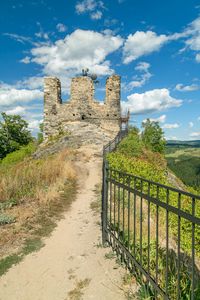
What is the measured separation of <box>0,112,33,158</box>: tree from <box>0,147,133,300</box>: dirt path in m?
42.2

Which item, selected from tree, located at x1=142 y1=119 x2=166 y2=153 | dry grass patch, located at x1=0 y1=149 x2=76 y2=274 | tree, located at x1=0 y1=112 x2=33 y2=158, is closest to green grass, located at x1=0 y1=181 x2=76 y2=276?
dry grass patch, located at x1=0 y1=149 x2=76 y2=274

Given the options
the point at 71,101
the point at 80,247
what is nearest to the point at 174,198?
the point at 80,247

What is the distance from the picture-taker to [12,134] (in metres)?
50.3

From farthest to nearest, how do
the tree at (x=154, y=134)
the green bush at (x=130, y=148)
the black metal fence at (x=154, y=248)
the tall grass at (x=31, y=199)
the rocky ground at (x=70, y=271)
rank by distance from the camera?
the tree at (x=154, y=134)
the green bush at (x=130, y=148)
the tall grass at (x=31, y=199)
the rocky ground at (x=70, y=271)
the black metal fence at (x=154, y=248)

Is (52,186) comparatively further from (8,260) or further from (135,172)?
(8,260)

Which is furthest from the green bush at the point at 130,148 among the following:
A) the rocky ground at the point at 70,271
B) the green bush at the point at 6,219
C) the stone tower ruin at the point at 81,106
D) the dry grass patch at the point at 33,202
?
the green bush at the point at 6,219

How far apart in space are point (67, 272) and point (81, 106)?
25324 mm

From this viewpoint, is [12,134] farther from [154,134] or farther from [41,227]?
[41,227]

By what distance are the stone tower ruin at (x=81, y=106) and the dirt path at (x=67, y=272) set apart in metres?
22.5

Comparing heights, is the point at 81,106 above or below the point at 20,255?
above

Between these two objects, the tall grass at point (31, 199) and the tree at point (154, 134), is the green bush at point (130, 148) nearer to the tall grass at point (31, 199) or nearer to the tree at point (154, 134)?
the tall grass at point (31, 199)

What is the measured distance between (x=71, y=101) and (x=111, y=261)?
2533 centimetres

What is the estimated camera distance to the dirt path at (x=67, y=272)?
15.3 ft

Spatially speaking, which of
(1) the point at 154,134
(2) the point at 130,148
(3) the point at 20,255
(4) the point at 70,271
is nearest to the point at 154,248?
(4) the point at 70,271
